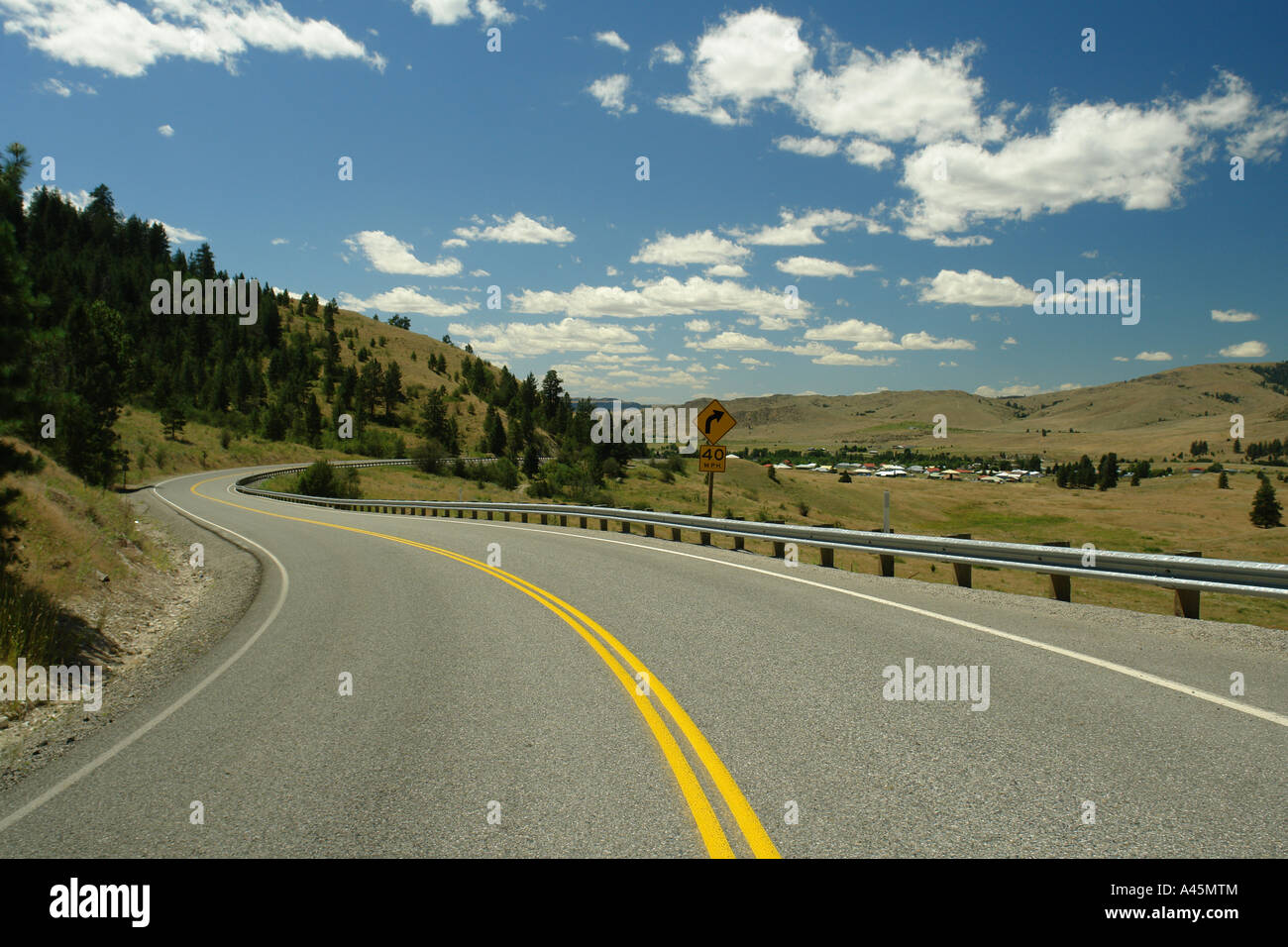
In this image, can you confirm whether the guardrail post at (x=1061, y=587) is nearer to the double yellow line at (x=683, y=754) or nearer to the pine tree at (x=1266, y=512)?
the double yellow line at (x=683, y=754)

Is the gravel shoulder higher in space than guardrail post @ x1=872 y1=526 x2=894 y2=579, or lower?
lower

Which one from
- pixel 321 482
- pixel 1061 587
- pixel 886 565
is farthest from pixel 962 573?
pixel 321 482

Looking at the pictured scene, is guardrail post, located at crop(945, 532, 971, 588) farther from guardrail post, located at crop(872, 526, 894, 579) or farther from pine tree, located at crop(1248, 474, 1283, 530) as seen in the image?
pine tree, located at crop(1248, 474, 1283, 530)

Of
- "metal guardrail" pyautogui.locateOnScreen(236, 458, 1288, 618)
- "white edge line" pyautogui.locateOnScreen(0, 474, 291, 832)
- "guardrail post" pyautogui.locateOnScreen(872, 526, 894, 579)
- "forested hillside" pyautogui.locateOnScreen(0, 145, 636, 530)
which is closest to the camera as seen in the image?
"white edge line" pyautogui.locateOnScreen(0, 474, 291, 832)

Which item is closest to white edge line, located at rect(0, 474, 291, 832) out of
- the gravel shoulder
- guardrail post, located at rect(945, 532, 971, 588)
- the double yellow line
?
the gravel shoulder

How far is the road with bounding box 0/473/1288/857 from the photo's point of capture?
374 centimetres

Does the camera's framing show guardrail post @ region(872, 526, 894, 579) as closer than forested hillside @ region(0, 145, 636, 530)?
Yes

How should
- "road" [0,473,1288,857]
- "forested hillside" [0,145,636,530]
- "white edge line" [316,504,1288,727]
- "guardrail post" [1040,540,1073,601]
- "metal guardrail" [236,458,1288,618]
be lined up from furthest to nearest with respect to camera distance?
"forested hillside" [0,145,636,530] < "guardrail post" [1040,540,1073,601] < "metal guardrail" [236,458,1288,618] < "white edge line" [316,504,1288,727] < "road" [0,473,1288,857]

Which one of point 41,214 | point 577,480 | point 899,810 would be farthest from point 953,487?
point 41,214

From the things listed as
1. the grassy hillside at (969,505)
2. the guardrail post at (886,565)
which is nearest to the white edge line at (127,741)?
the guardrail post at (886,565)

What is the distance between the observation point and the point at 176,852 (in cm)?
376

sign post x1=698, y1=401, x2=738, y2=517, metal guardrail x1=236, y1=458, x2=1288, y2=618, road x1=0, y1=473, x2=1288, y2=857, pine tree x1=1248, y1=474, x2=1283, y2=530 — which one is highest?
sign post x1=698, y1=401, x2=738, y2=517

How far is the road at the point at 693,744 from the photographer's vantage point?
374 centimetres
